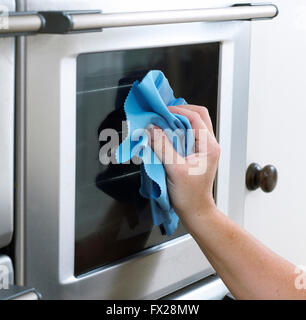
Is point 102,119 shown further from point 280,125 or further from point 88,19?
point 280,125

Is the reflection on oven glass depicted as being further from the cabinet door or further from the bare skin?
the cabinet door

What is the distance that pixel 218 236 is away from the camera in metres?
0.76

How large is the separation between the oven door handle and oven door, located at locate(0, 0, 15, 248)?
0.01 m

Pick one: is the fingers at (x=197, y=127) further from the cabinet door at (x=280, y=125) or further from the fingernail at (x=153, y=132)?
the cabinet door at (x=280, y=125)

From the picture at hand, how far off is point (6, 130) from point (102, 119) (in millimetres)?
130

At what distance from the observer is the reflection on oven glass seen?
27.8 inches

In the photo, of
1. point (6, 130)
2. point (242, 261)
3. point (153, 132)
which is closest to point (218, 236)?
point (242, 261)

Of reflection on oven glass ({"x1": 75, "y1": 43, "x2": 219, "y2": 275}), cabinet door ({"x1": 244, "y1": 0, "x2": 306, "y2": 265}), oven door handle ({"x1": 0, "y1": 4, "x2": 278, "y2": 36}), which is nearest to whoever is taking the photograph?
oven door handle ({"x1": 0, "y1": 4, "x2": 278, "y2": 36})

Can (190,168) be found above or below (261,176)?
above

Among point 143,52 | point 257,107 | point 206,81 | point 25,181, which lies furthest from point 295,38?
point 25,181

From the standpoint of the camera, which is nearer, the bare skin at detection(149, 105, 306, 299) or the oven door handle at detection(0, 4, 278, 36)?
the oven door handle at detection(0, 4, 278, 36)

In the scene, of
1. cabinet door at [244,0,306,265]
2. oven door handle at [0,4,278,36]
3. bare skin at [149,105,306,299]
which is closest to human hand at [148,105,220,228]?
bare skin at [149,105,306,299]

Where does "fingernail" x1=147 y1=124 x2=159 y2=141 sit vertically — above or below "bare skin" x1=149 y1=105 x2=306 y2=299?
above
